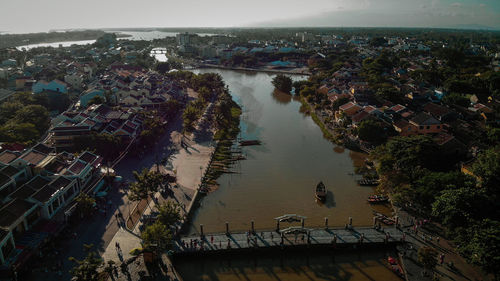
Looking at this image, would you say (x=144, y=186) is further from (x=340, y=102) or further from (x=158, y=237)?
(x=340, y=102)

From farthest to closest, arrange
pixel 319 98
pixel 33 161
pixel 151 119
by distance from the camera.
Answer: pixel 319 98
pixel 151 119
pixel 33 161

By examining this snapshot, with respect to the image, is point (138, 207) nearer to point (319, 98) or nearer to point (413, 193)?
point (413, 193)

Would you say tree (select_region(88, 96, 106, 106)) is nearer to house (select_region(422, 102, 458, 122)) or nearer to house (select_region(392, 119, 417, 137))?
house (select_region(392, 119, 417, 137))

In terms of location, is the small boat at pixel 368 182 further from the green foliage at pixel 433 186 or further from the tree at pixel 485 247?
the tree at pixel 485 247

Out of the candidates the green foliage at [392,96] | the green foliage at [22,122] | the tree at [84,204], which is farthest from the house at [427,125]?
the green foliage at [22,122]

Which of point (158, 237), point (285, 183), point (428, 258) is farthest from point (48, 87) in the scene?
point (428, 258)

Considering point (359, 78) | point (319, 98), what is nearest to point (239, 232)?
point (319, 98)
